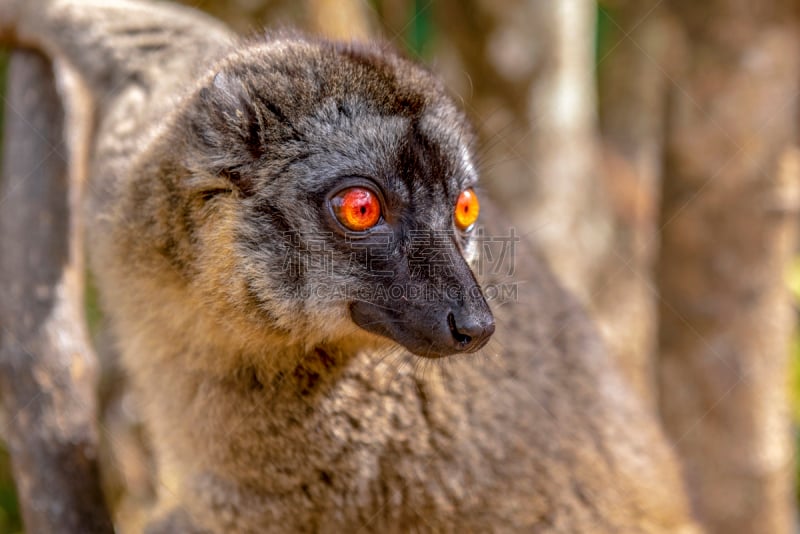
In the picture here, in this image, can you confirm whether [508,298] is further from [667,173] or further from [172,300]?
[667,173]

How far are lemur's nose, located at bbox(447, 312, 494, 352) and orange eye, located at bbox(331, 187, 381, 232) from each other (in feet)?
1.47

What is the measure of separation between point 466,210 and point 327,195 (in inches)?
22.6

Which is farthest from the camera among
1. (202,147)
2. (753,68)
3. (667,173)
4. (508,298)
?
(667,173)

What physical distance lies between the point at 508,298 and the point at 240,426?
1328 mm

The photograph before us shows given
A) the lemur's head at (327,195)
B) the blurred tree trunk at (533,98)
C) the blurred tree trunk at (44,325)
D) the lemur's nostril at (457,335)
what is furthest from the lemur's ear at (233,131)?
the blurred tree trunk at (533,98)

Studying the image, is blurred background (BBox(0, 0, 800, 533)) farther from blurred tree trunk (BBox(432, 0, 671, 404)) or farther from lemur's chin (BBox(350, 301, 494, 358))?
lemur's chin (BBox(350, 301, 494, 358))

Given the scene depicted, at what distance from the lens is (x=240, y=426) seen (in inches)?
141

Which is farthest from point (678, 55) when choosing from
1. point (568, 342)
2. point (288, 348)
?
point (288, 348)

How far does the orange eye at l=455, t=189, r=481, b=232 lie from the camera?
3.36 meters

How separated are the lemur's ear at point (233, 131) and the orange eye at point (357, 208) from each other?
1.18 feet

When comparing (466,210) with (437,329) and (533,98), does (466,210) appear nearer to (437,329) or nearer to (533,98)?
(437,329)

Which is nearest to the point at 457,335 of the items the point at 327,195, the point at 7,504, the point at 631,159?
the point at 327,195

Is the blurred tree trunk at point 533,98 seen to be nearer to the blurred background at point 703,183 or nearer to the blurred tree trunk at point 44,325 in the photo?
the blurred background at point 703,183

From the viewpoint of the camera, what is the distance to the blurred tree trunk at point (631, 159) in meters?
10.5
